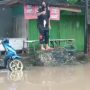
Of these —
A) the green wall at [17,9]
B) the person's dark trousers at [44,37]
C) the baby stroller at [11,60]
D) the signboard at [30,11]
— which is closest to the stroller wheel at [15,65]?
the baby stroller at [11,60]

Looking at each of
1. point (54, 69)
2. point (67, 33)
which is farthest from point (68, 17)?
point (54, 69)

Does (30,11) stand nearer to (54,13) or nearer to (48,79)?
(54,13)

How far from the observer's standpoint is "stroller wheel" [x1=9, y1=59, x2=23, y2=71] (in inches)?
594

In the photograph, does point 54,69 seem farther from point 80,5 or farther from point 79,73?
point 80,5

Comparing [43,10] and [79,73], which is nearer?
[79,73]

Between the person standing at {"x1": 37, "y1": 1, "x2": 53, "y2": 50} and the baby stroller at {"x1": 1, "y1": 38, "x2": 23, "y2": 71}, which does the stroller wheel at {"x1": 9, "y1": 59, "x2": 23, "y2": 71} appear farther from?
the person standing at {"x1": 37, "y1": 1, "x2": 53, "y2": 50}

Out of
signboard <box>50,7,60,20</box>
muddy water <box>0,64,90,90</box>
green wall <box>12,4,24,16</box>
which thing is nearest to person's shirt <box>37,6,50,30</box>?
signboard <box>50,7,60,20</box>

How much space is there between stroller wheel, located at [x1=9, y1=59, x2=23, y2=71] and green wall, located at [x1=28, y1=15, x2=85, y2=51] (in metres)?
3.32

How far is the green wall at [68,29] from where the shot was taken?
18531 millimetres

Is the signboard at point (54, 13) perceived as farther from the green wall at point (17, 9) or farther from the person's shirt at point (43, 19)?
the green wall at point (17, 9)

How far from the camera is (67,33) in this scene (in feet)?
64.6

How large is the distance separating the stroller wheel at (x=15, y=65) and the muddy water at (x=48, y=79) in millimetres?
263

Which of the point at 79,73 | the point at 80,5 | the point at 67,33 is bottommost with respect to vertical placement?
the point at 79,73

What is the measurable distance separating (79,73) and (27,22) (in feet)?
15.2
